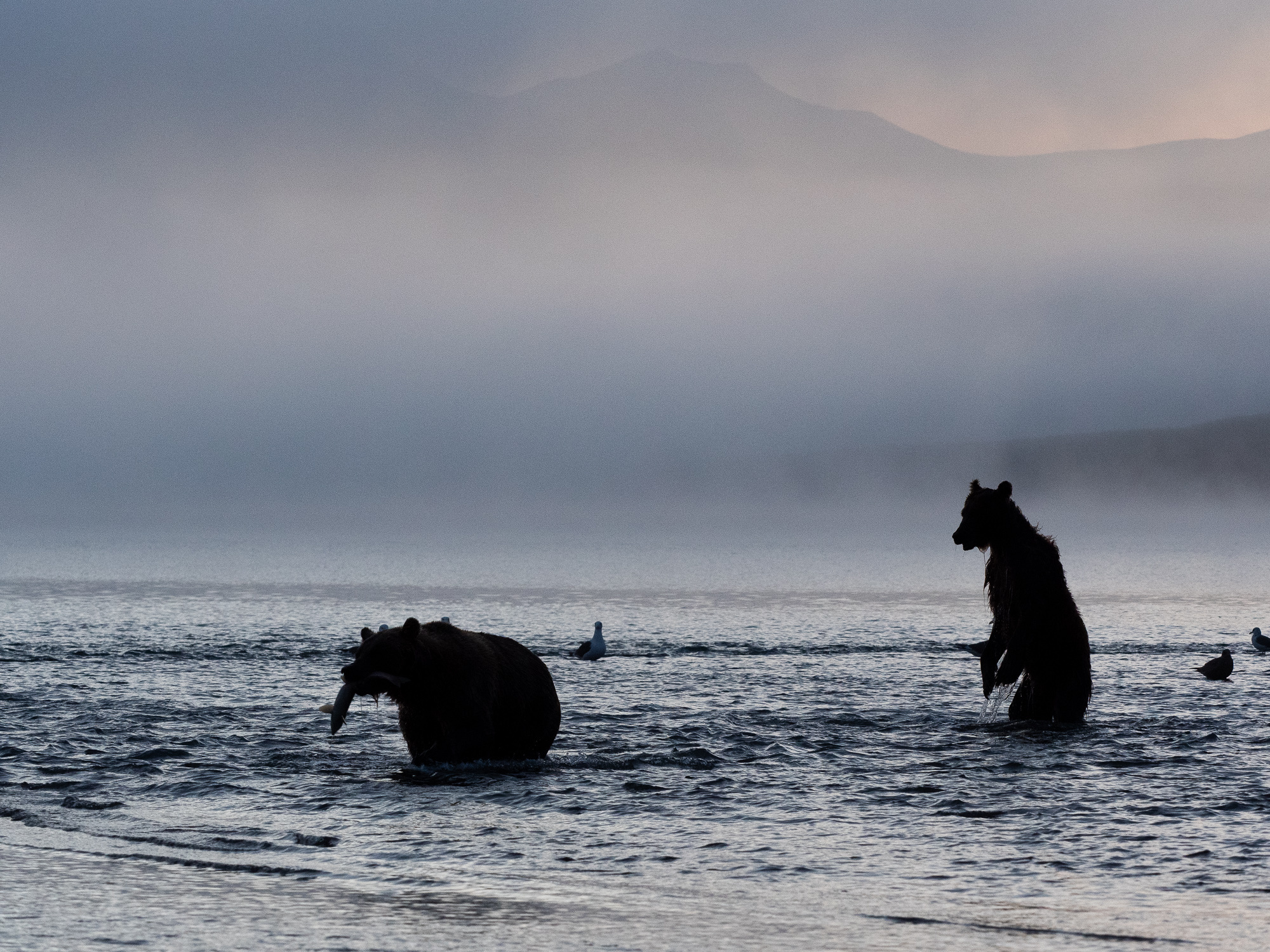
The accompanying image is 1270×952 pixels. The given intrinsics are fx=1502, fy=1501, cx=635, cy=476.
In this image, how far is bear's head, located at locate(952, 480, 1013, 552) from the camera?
14.6m

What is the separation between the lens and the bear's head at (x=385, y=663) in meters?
11.3

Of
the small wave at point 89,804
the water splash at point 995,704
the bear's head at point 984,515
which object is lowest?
the small wave at point 89,804

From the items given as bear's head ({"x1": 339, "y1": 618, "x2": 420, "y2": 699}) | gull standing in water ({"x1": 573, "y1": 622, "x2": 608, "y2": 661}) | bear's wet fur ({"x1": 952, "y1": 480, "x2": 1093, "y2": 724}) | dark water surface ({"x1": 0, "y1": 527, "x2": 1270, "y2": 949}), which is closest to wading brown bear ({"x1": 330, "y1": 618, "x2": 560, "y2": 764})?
bear's head ({"x1": 339, "y1": 618, "x2": 420, "y2": 699})

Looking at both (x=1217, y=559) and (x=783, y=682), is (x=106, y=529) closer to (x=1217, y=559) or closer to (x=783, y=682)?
(x=1217, y=559)

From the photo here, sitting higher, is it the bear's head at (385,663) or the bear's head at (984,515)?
the bear's head at (984,515)

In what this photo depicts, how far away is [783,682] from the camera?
1819 cm

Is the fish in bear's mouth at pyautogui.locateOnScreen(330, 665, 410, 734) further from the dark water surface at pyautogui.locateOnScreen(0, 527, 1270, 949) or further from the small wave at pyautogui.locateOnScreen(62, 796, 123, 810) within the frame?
the small wave at pyautogui.locateOnScreen(62, 796, 123, 810)

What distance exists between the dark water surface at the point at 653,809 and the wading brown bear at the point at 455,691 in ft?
0.92

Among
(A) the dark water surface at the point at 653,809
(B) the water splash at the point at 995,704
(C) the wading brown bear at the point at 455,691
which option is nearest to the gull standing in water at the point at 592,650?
(A) the dark water surface at the point at 653,809

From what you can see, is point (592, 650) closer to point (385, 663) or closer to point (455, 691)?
point (455, 691)

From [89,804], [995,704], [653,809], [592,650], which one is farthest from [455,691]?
[592,650]

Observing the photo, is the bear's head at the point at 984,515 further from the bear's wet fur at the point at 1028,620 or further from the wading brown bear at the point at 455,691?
the wading brown bear at the point at 455,691

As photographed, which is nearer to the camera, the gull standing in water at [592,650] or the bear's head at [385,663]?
the bear's head at [385,663]

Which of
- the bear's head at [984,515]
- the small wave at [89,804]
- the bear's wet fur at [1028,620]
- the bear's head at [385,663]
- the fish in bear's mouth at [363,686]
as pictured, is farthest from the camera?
the bear's head at [984,515]
